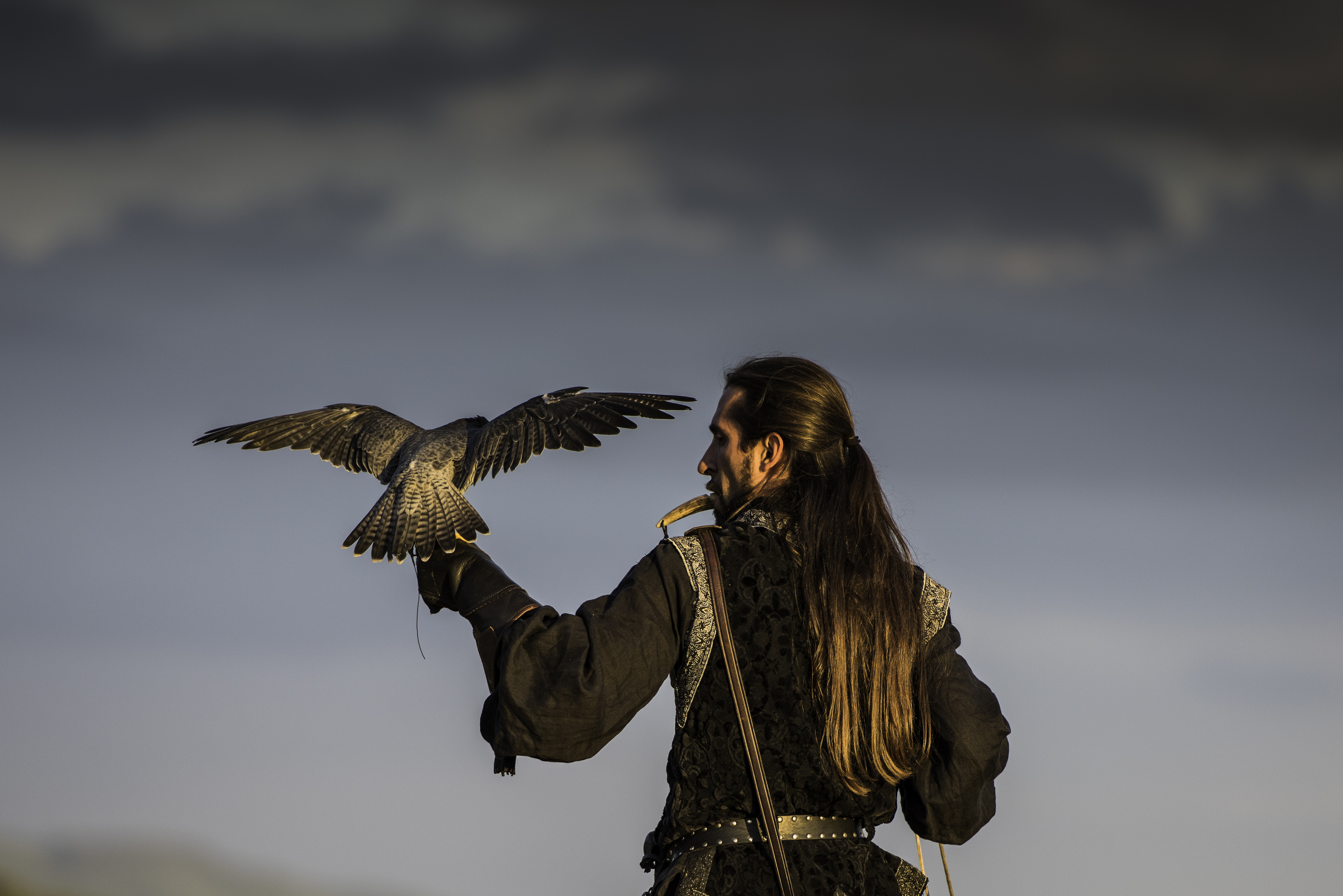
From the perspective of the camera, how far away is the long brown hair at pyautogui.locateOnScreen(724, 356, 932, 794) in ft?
8.22

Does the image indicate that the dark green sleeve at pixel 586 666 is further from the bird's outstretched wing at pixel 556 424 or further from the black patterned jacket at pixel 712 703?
the bird's outstretched wing at pixel 556 424

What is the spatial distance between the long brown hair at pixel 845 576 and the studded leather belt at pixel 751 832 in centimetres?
10

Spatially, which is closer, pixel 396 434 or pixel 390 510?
pixel 390 510

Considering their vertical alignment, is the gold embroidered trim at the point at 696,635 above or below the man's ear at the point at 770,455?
below

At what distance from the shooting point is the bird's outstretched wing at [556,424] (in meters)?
3.46

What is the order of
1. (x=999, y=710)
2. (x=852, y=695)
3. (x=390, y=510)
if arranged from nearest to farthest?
(x=852, y=695), (x=999, y=710), (x=390, y=510)

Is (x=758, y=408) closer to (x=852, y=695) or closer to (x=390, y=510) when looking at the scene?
(x=852, y=695)

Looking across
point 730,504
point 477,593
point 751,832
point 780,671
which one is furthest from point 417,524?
point 751,832

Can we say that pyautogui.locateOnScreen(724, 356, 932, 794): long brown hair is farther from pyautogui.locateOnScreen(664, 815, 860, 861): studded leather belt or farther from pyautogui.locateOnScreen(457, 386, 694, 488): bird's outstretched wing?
pyautogui.locateOnScreen(457, 386, 694, 488): bird's outstretched wing

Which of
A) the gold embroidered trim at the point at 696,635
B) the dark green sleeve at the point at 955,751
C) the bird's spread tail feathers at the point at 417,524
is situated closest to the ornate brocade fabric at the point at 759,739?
the gold embroidered trim at the point at 696,635

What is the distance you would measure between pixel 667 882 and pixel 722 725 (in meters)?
0.35

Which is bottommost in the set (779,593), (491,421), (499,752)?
(499,752)

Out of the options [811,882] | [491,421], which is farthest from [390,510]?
[811,882]

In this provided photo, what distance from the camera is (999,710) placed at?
8.80 ft
